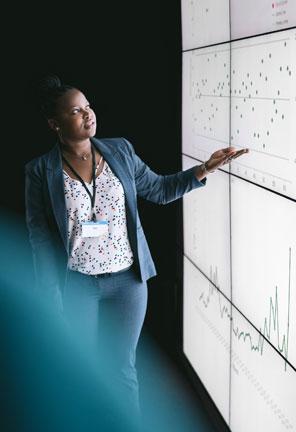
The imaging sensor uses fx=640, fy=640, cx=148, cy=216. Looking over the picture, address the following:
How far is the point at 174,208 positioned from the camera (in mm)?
3742

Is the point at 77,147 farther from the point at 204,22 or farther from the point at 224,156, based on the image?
the point at 204,22

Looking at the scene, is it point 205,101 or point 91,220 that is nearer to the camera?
point 91,220

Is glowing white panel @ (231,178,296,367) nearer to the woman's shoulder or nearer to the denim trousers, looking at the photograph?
the denim trousers

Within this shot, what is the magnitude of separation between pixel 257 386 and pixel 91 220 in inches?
35.8

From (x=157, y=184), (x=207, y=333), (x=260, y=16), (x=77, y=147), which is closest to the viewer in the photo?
(x=260, y=16)

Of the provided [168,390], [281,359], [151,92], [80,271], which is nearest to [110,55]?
[151,92]

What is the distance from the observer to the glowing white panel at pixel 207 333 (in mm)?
2812

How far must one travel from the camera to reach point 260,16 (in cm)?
208

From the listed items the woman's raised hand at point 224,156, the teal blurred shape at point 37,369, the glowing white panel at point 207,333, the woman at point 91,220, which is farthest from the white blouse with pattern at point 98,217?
the teal blurred shape at point 37,369

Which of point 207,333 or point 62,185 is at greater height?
point 62,185

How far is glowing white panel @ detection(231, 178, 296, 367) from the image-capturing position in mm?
1988

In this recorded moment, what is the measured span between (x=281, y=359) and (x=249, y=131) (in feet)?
2.60

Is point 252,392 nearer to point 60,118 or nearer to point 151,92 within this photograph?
point 60,118

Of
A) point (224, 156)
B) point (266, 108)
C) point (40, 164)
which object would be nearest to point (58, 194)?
point (40, 164)
